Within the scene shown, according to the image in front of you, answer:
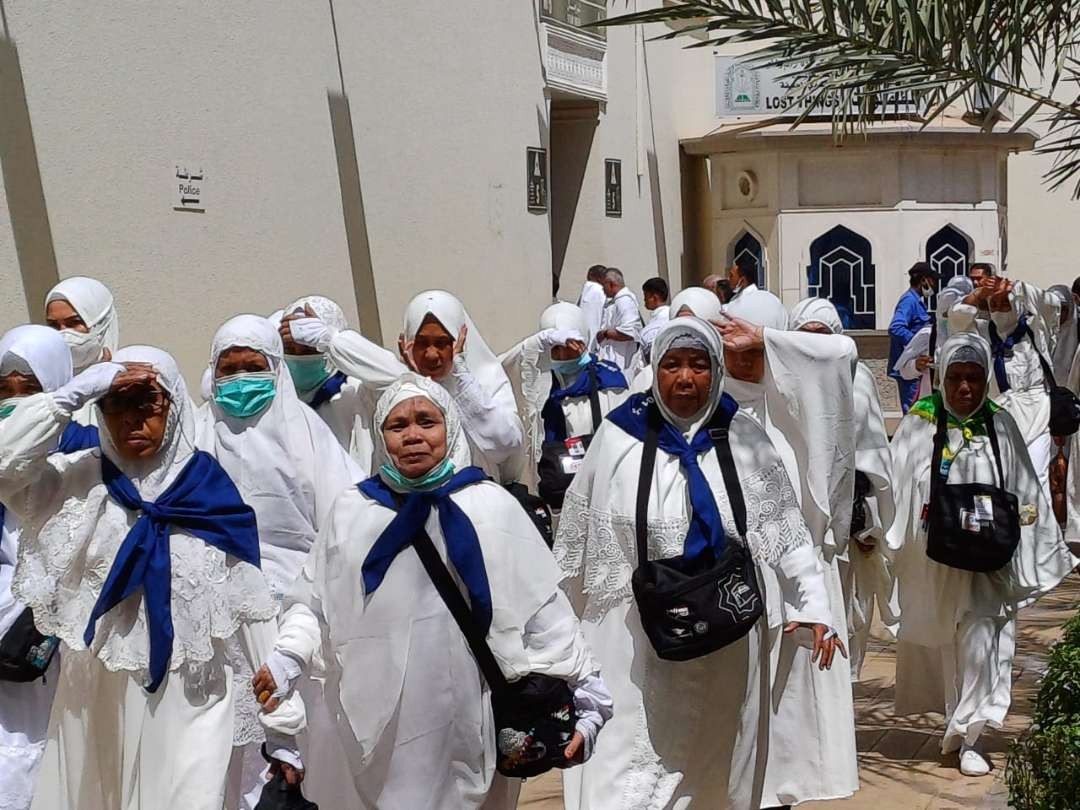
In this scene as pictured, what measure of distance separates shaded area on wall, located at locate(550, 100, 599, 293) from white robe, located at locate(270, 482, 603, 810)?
13.9 metres

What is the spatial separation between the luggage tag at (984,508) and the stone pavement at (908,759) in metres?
0.65

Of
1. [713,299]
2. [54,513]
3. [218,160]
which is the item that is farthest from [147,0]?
[54,513]

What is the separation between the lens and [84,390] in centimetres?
409

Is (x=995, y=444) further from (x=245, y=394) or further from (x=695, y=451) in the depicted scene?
(x=245, y=394)

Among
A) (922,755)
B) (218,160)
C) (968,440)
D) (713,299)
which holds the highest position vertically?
(218,160)

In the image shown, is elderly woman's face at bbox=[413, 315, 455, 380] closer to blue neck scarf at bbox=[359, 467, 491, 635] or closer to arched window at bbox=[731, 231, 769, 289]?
blue neck scarf at bbox=[359, 467, 491, 635]

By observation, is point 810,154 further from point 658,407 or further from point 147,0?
point 658,407

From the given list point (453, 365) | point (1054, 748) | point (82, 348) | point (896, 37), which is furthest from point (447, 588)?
point (82, 348)

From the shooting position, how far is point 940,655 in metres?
7.40

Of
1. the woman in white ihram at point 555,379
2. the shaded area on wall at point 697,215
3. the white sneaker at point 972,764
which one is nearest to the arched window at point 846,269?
the shaded area on wall at point 697,215

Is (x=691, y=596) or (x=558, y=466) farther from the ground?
(x=691, y=596)

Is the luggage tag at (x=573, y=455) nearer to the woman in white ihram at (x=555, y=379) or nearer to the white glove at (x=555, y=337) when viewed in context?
the woman in white ihram at (x=555, y=379)

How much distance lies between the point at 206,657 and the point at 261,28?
709 centimetres

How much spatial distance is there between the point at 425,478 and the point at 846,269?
1820 centimetres
